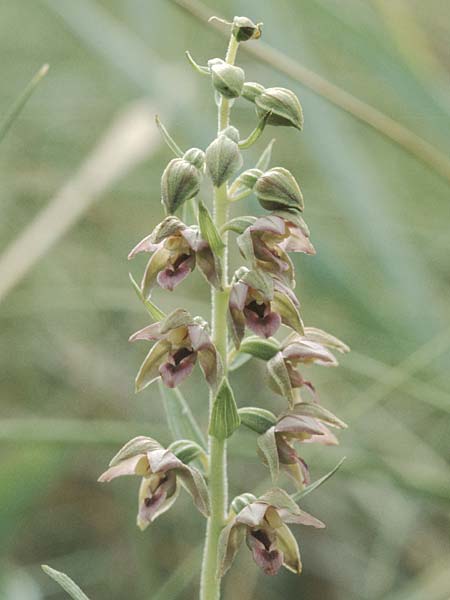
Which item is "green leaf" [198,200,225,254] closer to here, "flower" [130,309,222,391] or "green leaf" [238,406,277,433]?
"flower" [130,309,222,391]

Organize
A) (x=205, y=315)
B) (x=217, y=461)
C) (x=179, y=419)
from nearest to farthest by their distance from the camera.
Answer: (x=217, y=461) < (x=179, y=419) < (x=205, y=315)

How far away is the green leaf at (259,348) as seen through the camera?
5.82 ft

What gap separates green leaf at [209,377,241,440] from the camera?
1610mm

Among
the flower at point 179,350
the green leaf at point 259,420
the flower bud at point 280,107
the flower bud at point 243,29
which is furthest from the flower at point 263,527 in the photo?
the flower bud at point 243,29

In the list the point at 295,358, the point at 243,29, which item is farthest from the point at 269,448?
the point at 243,29

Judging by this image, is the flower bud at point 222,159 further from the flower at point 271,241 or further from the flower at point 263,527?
the flower at point 263,527

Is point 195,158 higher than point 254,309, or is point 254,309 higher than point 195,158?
point 195,158

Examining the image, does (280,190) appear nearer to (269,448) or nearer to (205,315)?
(269,448)

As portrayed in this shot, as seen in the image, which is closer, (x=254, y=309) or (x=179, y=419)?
(x=254, y=309)

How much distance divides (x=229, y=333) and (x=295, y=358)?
18 centimetres

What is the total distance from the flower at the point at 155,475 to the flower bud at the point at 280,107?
2.14ft

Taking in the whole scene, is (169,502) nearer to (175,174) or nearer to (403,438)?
(175,174)

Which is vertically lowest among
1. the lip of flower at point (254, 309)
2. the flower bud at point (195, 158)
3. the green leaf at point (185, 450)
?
the green leaf at point (185, 450)

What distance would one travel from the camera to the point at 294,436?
179cm
